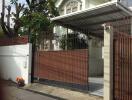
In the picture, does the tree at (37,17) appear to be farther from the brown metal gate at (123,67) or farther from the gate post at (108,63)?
the brown metal gate at (123,67)

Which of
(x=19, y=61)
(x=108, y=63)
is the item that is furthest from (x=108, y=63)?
(x=19, y=61)

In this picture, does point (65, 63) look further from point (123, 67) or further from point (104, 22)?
point (123, 67)

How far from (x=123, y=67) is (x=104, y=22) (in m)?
6.15

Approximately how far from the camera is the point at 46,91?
46.2 ft

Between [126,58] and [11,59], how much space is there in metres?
10.2

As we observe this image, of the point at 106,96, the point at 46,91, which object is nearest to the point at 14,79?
the point at 46,91

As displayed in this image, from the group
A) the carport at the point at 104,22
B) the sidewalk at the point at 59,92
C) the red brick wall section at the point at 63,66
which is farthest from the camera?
the red brick wall section at the point at 63,66

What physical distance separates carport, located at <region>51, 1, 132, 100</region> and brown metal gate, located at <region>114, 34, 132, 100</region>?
0.18m

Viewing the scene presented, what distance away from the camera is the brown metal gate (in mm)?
9992

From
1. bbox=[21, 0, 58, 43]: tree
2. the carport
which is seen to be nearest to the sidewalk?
the carport

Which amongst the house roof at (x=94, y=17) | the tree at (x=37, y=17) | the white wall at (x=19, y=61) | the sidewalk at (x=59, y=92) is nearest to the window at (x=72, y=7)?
the tree at (x=37, y=17)

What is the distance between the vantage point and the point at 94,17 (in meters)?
15.4

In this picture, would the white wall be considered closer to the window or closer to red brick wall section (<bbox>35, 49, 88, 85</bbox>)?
red brick wall section (<bbox>35, 49, 88, 85</bbox>)

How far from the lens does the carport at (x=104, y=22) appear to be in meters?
10.5
